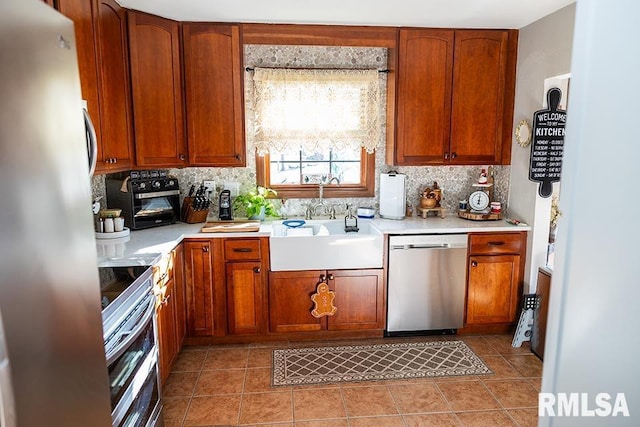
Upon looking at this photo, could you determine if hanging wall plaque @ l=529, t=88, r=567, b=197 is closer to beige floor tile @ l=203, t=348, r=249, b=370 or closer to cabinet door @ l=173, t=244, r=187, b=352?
beige floor tile @ l=203, t=348, r=249, b=370

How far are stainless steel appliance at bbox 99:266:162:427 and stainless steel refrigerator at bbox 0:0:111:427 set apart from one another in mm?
563

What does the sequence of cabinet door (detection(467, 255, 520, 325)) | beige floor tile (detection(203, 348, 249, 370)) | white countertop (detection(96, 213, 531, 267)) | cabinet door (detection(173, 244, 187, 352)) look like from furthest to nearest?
cabinet door (detection(467, 255, 520, 325)) < beige floor tile (detection(203, 348, 249, 370)) < cabinet door (detection(173, 244, 187, 352)) < white countertop (detection(96, 213, 531, 267))

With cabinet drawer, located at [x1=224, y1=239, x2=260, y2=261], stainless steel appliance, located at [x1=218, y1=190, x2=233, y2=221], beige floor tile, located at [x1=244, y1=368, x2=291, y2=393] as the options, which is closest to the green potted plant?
stainless steel appliance, located at [x1=218, y1=190, x2=233, y2=221]

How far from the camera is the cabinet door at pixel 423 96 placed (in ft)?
10.7

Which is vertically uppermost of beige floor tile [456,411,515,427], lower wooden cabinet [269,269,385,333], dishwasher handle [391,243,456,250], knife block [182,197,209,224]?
knife block [182,197,209,224]

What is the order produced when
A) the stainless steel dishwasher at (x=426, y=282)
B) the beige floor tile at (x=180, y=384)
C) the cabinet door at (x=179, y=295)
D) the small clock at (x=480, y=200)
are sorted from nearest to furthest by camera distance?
the beige floor tile at (x=180, y=384)
the cabinet door at (x=179, y=295)
the stainless steel dishwasher at (x=426, y=282)
the small clock at (x=480, y=200)

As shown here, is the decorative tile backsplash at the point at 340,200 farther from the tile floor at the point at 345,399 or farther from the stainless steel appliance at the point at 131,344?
the stainless steel appliance at the point at 131,344

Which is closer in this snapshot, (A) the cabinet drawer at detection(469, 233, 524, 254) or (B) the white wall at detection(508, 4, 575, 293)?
(B) the white wall at detection(508, 4, 575, 293)

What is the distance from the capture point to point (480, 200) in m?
3.55

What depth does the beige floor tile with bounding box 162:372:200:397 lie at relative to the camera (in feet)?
8.57

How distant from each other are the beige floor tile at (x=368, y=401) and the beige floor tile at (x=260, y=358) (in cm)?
63

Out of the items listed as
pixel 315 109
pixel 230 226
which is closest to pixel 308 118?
pixel 315 109

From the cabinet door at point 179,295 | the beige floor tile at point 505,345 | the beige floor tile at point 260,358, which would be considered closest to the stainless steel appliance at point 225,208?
the cabinet door at point 179,295

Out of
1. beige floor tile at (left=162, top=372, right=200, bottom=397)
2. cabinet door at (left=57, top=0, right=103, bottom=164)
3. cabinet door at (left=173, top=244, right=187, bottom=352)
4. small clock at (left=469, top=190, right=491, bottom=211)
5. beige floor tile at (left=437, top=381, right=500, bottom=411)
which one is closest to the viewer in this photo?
cabinet door at (left=57, top=0, right=103, bottom=164)
